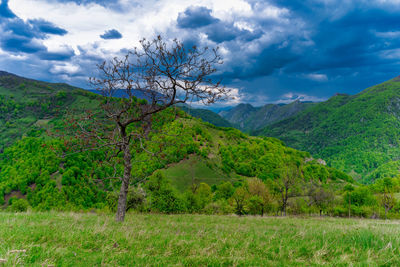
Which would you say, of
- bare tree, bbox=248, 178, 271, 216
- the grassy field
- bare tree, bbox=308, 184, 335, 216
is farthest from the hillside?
the grassy field

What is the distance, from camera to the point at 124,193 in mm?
11422

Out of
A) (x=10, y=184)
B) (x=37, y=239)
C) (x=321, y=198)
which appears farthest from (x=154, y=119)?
(x=10, y=184)

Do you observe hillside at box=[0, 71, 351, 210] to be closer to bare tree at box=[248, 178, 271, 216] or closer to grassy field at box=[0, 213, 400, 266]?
bare tree at box=[248, 178, 271, 216]

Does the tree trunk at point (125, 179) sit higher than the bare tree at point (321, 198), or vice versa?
the tree trunk at point (125, 179)

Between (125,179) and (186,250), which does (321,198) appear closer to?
(125,179)

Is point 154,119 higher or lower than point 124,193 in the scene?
higher

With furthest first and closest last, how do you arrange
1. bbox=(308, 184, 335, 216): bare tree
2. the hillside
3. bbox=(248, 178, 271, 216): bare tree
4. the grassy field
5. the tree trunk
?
the hillside, bbox=(308, 184, 335, 216): bare tree, bbox=(248, 178, 271, 216): bare tree, the tree trunk, the grassy field

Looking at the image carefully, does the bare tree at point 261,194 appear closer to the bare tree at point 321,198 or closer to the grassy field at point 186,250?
the bare tree at point 321,198

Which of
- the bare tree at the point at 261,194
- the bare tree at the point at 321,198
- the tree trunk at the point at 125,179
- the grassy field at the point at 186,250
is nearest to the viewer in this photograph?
the grassy field at the point at 186,250

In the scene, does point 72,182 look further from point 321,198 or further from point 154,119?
point 154,119

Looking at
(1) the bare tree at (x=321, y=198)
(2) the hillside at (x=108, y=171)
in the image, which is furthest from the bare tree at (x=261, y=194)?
(2) the hillside at (x=108, y=171)

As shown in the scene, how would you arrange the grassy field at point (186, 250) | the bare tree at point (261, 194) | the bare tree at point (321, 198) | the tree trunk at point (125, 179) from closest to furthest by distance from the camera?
1. the grassy field at point (186, 250)
2. the tree trunk at point (125, 179)
3. the bare tree at point (261, 194)
4. the bare tree at point (321, 198)

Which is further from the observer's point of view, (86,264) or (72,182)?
(72,182)

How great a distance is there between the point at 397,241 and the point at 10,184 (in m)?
174
